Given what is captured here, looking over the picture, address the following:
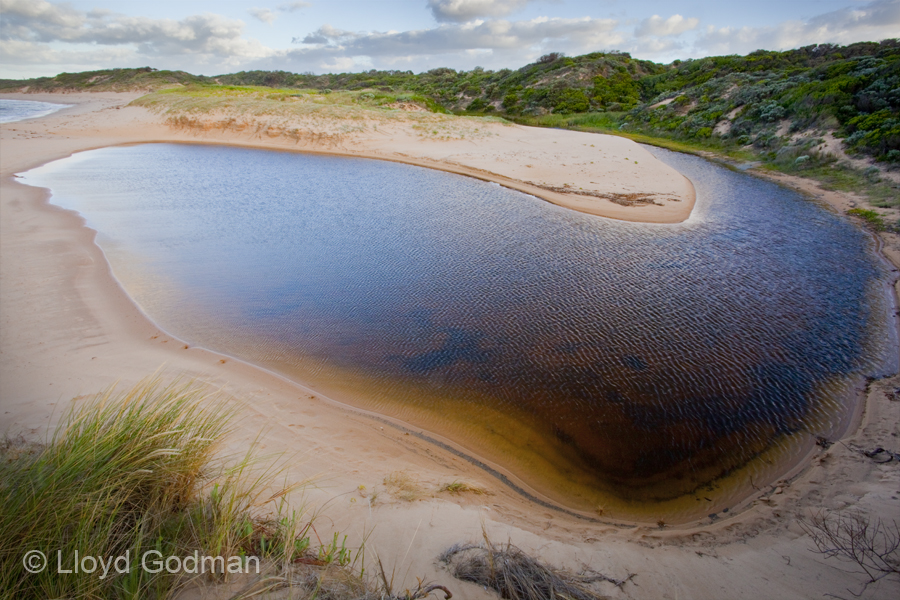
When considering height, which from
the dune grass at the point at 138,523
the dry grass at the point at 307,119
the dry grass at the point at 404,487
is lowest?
the dry grass at the point at 404,487

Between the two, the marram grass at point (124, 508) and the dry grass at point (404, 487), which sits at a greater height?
the marram grass at point (124, 508)

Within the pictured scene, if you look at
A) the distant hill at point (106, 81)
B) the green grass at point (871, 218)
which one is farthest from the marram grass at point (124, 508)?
the distant hill at point (106, 81)

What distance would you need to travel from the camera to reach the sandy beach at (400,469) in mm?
3484

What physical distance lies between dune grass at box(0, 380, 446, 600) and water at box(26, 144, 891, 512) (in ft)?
9.48

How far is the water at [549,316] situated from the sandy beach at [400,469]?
41 cm

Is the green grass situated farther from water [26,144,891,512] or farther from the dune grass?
the dune grass

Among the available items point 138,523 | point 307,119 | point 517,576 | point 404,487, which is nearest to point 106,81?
point 307,119

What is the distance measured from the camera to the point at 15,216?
12008mm

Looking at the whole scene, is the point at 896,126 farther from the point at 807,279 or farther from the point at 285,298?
the point at 285,298

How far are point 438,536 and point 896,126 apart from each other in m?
23.1

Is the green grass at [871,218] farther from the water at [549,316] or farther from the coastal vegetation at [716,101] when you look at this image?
the coastal vegetation at [716,101]

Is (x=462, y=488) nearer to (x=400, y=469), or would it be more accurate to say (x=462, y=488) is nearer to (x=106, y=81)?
(x=400, y=469)

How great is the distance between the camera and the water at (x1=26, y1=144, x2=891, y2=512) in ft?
18.4

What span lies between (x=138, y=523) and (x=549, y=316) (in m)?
6.73
